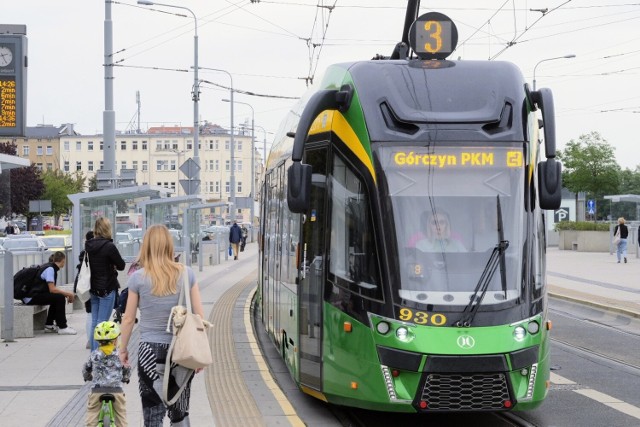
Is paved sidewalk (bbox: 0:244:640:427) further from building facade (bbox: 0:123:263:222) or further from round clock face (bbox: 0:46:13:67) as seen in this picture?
building facade (bbox: 0:123:263:222)

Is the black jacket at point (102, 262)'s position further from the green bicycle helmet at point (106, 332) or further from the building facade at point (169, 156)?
the building facade at point (169, 156)

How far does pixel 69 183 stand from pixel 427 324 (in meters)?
104

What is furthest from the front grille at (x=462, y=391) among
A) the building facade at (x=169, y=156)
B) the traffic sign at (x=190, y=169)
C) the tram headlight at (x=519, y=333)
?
the building facade at (x=169, y=156)

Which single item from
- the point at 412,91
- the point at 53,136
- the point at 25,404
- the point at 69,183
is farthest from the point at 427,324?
the point at 53,136

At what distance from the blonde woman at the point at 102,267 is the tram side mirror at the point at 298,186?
13.5ft

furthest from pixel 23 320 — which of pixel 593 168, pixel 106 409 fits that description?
pixel 593 168

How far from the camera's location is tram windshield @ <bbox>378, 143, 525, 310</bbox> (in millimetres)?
8711

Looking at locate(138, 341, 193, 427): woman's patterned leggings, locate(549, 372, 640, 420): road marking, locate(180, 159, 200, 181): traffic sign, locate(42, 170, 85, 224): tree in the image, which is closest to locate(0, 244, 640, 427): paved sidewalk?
locate(138, 341, 193, 427): woman's patterned leggings

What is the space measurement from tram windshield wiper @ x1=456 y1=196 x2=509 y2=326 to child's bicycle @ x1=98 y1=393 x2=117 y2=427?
104 inches

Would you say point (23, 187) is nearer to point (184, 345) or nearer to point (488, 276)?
point (488, 276)

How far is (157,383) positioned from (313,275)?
2987 mm

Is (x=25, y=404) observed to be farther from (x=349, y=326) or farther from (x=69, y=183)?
(x=69, y=183)

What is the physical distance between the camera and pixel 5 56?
15445 millimetres

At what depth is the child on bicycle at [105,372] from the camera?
25.3 ft
